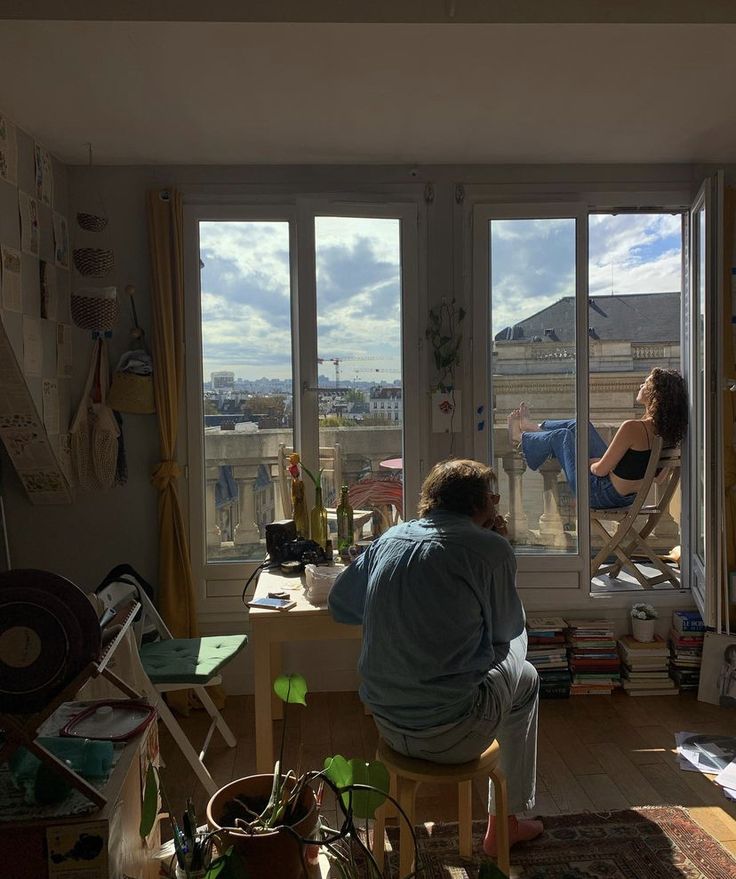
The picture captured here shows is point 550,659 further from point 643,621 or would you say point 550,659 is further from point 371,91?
point 371,91

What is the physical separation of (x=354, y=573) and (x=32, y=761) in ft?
3.42

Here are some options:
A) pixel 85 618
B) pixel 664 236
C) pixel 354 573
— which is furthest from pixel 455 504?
pixel 664 236

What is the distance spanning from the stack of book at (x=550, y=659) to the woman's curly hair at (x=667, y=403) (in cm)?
139

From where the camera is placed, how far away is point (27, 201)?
129 inches

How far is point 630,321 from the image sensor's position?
6.73 m

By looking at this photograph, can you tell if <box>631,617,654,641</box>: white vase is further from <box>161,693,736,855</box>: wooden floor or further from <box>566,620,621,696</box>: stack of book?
<box>161,693,736,855</box>: wooden floor

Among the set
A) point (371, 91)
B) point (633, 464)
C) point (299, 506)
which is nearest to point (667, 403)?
point (633, 464)

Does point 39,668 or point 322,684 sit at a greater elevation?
point 39,668

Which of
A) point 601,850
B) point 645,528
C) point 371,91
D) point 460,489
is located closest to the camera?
point 460,489

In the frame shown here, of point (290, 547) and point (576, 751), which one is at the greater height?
point (290, 547)

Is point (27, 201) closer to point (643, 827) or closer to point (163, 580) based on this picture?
point (163, 580)

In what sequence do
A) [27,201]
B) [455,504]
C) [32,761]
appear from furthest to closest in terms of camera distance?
[27,201], [455,504], [32,761]

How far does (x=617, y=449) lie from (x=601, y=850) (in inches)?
107

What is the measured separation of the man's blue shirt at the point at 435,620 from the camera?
6.86 ft
